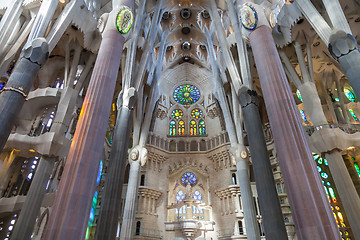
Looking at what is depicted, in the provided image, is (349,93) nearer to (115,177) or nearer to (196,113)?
(196,113)

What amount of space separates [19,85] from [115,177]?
492 cm

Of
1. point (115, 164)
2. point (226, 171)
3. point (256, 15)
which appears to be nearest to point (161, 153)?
point (226, 171)

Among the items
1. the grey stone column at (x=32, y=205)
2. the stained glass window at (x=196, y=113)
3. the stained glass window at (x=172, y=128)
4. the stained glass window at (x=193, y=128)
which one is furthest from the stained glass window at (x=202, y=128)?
the grey stone column at (x=32, y=205)

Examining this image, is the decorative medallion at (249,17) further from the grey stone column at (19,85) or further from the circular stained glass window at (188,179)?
the circular stained glass window at (188,179)

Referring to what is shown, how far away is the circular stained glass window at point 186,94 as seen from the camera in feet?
85.0

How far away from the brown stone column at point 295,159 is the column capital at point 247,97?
3.30 metres

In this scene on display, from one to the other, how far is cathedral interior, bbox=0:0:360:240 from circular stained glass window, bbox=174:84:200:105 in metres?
0.20

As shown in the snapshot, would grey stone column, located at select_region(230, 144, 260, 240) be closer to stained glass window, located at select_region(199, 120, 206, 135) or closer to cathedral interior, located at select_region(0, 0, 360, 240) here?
cathedral interior, located at select_region(0, 0, 360, 240)

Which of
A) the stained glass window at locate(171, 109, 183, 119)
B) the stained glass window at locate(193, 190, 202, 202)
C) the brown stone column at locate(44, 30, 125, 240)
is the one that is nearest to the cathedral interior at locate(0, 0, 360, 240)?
the brown stone column at locate(44, 30, 125, 240)

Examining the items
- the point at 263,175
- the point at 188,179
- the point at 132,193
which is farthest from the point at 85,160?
the point at 188,179

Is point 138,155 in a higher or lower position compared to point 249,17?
lower

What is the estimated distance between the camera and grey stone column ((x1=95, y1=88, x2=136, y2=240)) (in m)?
8.32

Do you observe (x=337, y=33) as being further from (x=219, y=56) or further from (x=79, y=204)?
(x=219, y=56)

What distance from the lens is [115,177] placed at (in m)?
9.38
